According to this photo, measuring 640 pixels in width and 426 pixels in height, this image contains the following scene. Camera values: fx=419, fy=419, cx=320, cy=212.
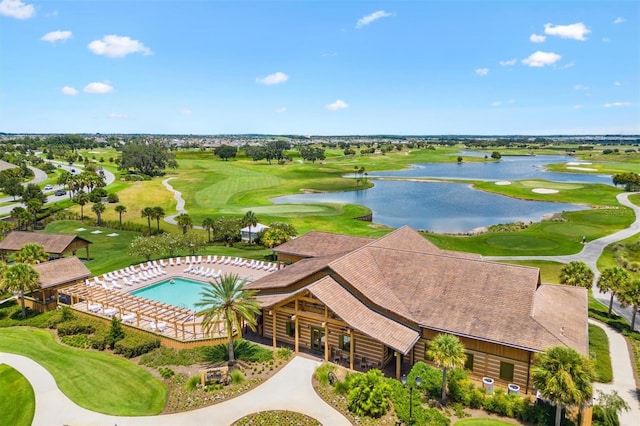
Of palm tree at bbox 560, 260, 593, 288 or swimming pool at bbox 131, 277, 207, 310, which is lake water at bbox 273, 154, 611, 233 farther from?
swimming pool at bbox 131, 277, 207, 310

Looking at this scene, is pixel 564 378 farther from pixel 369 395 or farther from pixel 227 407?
pixel 227 407

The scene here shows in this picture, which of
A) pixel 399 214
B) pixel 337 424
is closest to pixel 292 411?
pixel 337 424

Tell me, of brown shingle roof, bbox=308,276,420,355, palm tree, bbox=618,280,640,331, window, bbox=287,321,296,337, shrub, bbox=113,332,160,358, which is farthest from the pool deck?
palm tree, bbox=618,280,640,331

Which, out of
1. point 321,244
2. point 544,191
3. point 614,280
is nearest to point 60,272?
point 321,244

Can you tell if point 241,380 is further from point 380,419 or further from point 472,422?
point 472,422

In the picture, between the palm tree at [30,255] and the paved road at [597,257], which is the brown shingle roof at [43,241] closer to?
the palm tree at [30,255]

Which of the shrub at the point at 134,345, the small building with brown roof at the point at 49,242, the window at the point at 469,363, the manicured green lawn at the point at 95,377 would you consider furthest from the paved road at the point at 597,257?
the small building with brown roof at the point at 49,242

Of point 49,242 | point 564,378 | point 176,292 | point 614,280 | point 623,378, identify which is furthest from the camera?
point 49,242
